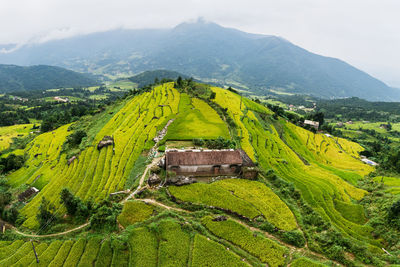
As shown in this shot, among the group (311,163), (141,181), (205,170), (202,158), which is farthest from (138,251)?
(311,163)

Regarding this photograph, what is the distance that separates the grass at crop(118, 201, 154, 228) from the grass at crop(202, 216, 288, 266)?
729 cm

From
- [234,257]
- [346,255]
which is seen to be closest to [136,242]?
[234,257]

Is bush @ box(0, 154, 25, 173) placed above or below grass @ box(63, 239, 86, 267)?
below

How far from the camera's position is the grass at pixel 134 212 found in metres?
24.2

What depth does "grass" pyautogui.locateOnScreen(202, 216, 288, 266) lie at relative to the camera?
2011cm

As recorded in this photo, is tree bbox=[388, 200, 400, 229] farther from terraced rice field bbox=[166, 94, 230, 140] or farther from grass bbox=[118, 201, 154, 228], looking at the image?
terraced rice field bbox=[166, 94, 230, 140]

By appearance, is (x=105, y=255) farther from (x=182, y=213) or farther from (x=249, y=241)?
(x=249, y=241)

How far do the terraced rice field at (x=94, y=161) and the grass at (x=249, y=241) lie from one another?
58.1ft

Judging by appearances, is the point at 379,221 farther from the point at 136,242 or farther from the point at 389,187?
the point at 136,242

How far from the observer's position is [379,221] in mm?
25844

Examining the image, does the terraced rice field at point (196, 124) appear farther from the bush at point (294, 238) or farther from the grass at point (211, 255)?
the bush at point (294, 238)

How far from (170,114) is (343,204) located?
156 ft

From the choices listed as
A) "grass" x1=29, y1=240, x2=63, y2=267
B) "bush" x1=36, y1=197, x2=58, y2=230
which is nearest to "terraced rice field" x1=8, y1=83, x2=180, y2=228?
"bush" x1=36, y1=197, x2=58, y2=230

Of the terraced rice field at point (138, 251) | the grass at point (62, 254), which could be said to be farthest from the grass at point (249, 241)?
the grass at point (62, 254)
